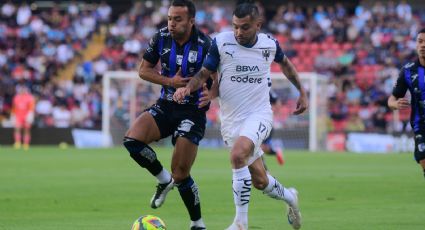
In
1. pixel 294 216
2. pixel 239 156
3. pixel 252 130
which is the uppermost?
pixel 252 130

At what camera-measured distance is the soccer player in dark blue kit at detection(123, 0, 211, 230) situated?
33.4 ft

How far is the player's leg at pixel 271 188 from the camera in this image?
1025 cm

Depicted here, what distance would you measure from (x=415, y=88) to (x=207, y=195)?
503 centimetres

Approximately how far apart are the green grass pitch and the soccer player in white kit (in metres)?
1.19

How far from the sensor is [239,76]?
398 inches

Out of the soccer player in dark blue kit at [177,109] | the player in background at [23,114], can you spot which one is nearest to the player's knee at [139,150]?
the soccer player in dark blue kit at [177,109]

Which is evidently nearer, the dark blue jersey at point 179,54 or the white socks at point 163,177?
the dark blue jersey at point 179,54

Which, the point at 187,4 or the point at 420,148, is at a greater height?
the point at 187,4

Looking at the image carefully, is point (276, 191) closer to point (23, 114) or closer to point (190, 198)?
point (190, 198)

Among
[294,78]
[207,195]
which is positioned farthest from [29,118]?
[294,78]

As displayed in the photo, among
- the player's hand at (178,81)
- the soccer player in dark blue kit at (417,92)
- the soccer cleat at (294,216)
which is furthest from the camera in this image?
the soccer player in dark blue kit at (417,92)

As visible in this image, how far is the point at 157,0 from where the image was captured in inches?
1753

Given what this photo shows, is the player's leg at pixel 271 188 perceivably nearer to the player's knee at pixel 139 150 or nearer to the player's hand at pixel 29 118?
the player's knee at pixel 139 150

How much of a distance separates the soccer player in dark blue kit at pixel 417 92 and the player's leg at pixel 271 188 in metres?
1.96
